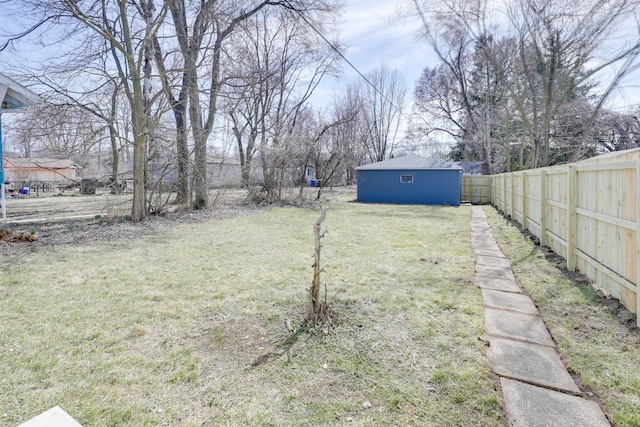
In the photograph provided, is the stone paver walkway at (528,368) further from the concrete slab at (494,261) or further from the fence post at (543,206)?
the fence post at (543,206)

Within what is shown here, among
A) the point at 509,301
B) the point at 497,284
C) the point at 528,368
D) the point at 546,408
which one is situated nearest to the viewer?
the point at 546,408

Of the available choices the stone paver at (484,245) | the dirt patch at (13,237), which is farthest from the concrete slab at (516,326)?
the dirt patch at (13,237)

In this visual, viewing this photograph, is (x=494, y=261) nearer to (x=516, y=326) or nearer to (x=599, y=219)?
(x=599, y=219)

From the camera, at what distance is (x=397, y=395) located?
1.91 meters

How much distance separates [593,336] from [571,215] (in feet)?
6.86

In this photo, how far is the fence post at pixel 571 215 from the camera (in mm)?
4153

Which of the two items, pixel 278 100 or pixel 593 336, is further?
pixel 278 100

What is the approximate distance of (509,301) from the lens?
3395 millimetres

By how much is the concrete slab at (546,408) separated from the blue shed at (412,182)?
582 inches

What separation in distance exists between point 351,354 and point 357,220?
7.55 meters

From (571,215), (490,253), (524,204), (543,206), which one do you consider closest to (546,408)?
(571,215)

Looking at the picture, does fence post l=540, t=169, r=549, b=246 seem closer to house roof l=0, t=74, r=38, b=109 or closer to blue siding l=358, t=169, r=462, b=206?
house roof l=0, t=74, r=38, b=109

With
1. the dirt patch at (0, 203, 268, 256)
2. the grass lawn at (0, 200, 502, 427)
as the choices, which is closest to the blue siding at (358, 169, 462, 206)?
the dirt patch at (0, 203, 268, 256)

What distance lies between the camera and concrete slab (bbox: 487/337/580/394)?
2.02m
